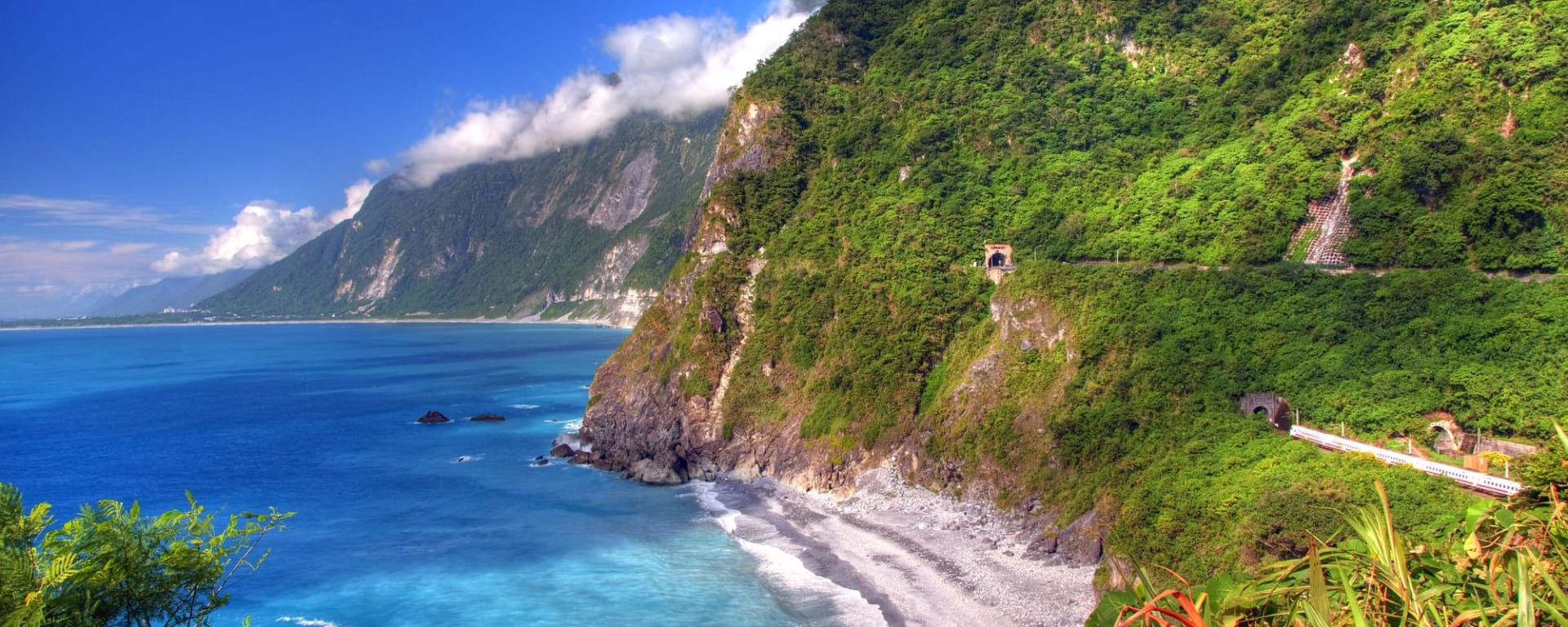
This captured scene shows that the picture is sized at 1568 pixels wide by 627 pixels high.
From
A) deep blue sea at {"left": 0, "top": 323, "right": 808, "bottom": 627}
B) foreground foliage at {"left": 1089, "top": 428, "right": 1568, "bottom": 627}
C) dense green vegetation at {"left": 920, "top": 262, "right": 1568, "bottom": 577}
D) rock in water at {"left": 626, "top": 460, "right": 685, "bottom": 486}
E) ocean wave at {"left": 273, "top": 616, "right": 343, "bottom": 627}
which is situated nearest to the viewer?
foreground foliage at {"left": 1089, "top": 428, "right": 1568, "bottom": 627}

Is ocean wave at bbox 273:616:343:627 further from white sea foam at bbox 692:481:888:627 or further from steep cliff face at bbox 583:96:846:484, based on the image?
steep cliff face at bbox 583:96:846:484

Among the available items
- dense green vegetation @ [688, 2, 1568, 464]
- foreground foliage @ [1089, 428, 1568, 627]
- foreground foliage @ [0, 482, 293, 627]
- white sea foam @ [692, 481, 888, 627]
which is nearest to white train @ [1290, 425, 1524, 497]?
dense green vegetation @ [688, 2, 1568, 464]

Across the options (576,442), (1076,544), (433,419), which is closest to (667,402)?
(576,442)

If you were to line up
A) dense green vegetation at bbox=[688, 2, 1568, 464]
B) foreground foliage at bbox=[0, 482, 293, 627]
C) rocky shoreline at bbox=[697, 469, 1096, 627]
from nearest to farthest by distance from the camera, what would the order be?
1. foreground foliage at bbox=[0, 482, 293, 627]
2. rocky shoreline at bbox=[697, 469, 1096, 627]
3. dense green vegetation at bbox=[688, 2, 1568, 464]

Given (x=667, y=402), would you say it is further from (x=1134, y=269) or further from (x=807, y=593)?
(x=1134, y=269)

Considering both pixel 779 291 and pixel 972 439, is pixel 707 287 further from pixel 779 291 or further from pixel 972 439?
pixel 972 439
